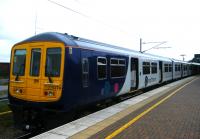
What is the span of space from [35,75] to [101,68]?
2770 millimetres

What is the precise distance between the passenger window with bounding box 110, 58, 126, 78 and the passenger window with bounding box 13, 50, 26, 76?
382 centimetres

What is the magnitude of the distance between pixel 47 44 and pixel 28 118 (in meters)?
2.38

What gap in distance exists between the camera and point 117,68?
11789mm

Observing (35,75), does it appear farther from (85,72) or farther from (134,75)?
(134,75)

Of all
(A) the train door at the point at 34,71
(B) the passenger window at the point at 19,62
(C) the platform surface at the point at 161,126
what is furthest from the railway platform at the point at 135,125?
(B) the passenger window at the point at 19,62

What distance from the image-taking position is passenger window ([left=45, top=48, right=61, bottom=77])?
7.93 meters

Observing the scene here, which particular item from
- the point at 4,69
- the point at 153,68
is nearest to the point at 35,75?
the point at 153,68

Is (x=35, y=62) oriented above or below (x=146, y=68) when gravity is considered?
below

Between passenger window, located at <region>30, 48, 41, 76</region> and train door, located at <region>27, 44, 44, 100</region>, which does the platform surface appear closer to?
train door, located at <region>27, 44, 44, 100</region>

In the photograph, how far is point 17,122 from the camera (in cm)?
833

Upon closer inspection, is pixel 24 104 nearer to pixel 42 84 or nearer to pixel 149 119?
pixel 42 84

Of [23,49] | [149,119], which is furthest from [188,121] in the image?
[23,49]

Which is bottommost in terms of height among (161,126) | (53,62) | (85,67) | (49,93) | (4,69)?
(161,126)

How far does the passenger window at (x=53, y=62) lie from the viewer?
26.0 ft
